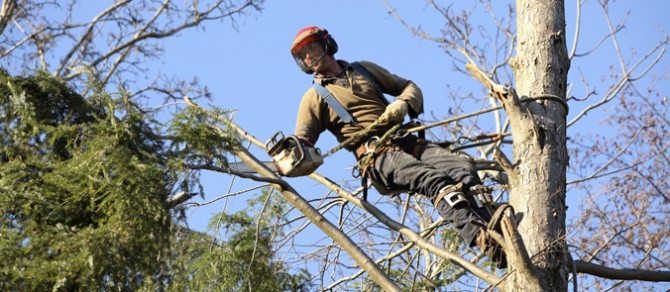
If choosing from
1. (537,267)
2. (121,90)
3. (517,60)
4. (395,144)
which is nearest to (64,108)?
(121,90)

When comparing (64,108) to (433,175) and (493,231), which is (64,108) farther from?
(493,231)

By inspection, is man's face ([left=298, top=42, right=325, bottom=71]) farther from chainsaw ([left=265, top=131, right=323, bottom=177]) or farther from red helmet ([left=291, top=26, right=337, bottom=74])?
chainsaw ([left=265, top=131, right=323, bottom=177])

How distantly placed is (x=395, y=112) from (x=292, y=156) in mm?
622

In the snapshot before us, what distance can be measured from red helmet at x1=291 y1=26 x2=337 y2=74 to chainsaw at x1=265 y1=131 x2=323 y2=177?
60cm

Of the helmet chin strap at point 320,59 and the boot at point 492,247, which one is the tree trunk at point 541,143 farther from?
the helmet chin strap at point 320,59

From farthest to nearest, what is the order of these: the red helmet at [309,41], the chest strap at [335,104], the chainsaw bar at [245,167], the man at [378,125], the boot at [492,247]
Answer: the red helmet at [309,41] → the chest strap at [335,104] → the chainsaw bar at [245,167] → the man at [378,125] → the boot at [492,247]

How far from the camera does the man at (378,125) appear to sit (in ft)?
19.2

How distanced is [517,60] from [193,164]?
183cm

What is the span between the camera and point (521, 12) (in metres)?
6.04

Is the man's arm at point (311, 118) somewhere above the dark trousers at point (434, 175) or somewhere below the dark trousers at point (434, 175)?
above

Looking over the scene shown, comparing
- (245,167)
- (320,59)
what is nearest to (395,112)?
(320,59)

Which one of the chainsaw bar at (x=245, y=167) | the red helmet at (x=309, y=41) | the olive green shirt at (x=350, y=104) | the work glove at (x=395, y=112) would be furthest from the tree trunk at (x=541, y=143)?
the chainsaw bar at (x=245, y=167)

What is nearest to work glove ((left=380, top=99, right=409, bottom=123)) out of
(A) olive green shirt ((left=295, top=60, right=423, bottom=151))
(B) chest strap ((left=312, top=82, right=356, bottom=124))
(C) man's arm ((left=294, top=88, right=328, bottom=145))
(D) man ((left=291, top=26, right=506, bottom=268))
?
(D) man ((left=291, top=26, right=506, bottom=268))

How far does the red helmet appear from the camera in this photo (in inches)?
260
